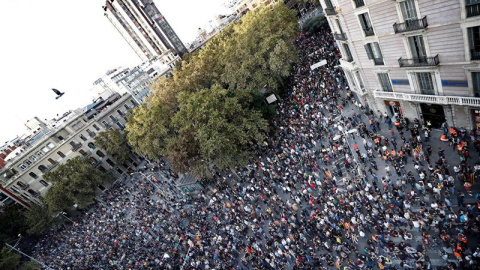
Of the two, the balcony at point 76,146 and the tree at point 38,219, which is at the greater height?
the balcony at point 76,146

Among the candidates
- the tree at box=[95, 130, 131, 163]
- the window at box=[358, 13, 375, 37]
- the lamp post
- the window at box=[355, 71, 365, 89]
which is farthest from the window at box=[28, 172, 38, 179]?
the window at box=[358, 13, 375, 37]

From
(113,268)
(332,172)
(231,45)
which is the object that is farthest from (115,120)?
(332,172)

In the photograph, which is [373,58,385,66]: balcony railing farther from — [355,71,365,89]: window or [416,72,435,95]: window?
[416,72,435,95]: window

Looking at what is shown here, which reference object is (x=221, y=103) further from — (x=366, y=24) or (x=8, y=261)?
(x=8, y=261)

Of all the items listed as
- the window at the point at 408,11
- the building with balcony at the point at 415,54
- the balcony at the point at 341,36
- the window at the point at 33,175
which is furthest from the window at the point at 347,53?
the window at the point at 33,175

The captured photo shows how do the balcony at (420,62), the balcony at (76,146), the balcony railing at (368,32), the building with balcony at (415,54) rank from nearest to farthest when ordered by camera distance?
the building with balcony at (415,54) → the balcony at (420,62) → the balcony railing at (368,32) → the balcony at (76,146)

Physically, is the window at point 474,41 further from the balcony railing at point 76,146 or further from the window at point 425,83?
the balcony railing at point 76,146

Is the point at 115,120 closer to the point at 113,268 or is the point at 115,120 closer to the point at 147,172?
the point at 147,172
